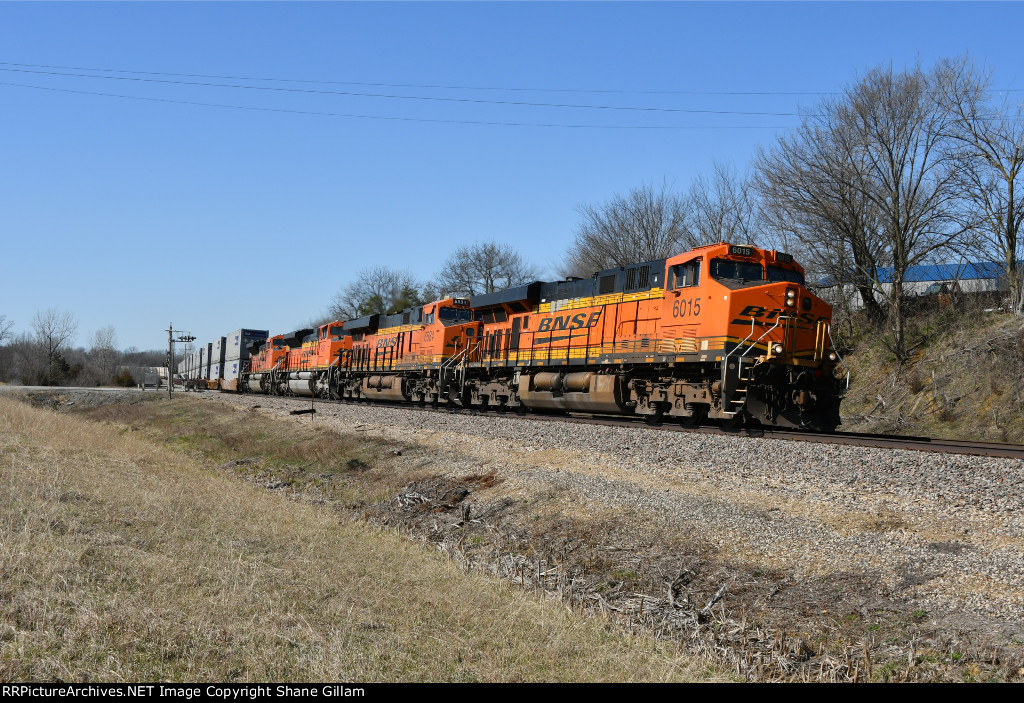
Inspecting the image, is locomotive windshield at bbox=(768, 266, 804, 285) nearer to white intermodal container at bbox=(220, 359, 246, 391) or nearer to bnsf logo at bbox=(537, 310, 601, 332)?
bnsf logo at bbox=(537, 310, 601, 332)

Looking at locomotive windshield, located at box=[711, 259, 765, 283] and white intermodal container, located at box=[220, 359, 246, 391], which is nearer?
locomotive windshield, located at box=[711, 259, 765, 283]

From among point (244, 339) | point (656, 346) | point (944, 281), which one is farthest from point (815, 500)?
point (244, 339)

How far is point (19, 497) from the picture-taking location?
9.19 meters

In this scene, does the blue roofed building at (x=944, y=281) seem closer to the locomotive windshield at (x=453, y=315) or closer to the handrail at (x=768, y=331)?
the handrail at (x=768, y=331)

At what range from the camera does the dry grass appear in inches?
194

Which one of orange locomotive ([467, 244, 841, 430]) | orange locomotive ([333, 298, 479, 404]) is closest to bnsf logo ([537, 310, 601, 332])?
orange locomotive ([467, 244, 841, 430])

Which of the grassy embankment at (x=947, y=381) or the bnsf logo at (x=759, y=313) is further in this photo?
the grassy embankment at (x=947, y=381)

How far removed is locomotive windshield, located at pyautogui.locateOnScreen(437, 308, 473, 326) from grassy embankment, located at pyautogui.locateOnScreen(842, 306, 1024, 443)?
1281 centimetres

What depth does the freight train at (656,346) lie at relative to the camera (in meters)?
14.6

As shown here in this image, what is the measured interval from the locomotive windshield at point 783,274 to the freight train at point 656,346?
31mm

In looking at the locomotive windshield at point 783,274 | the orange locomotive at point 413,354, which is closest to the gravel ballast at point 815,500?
the locomotive windshield at point 783,274

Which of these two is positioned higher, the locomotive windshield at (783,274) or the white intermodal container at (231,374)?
the locomotive windshield at (783,274)
